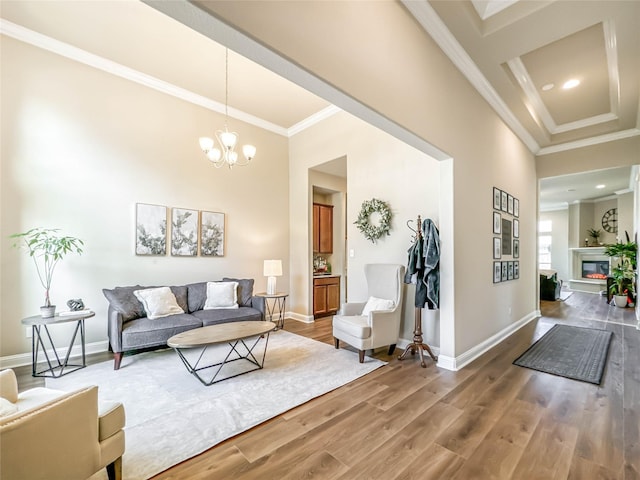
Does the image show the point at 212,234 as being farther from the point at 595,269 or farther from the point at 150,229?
the point at 595,269

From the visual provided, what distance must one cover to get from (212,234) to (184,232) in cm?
45

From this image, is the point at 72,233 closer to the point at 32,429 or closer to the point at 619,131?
the point at 32,429

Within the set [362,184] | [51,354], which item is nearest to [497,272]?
[362,184]

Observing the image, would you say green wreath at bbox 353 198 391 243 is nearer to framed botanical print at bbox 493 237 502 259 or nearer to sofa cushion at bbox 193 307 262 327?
framed botanical print at bbox 493 237 502 259

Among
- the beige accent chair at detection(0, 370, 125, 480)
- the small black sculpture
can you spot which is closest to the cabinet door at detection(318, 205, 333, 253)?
the small black sculpture

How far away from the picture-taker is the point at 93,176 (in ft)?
12.1

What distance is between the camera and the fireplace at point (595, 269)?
9.41 m

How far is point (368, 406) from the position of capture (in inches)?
92.7

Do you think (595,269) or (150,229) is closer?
(150,229)

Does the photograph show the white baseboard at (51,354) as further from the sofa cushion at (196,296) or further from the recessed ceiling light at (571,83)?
the recessed ceiling light at (571,83)

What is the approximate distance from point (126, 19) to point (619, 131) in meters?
7.58

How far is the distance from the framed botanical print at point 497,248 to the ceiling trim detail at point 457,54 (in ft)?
6.11

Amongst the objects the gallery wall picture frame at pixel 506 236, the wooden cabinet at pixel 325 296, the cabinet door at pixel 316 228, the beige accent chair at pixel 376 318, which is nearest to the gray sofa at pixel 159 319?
the beige accent chair at pixel 376 318

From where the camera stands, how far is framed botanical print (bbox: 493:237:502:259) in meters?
3.99
